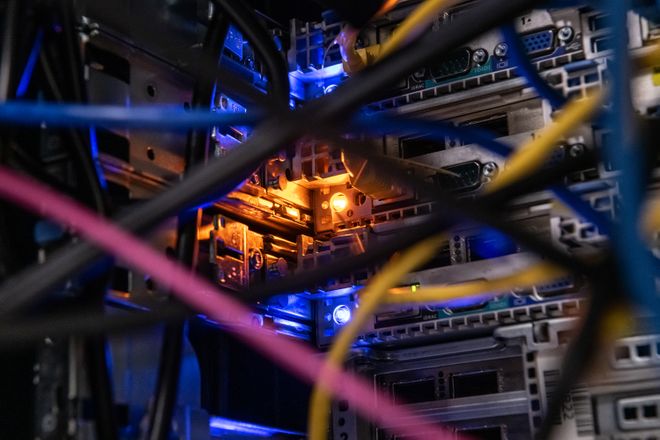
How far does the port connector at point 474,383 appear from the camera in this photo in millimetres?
977

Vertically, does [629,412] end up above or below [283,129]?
below

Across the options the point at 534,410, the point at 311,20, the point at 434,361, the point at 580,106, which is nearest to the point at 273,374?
the point at 434,361

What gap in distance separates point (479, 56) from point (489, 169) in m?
0.14

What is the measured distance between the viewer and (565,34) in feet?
3.18

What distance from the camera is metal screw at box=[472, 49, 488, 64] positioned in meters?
1.03

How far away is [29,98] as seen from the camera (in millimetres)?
806

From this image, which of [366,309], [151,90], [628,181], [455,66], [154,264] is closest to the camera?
[628,181]

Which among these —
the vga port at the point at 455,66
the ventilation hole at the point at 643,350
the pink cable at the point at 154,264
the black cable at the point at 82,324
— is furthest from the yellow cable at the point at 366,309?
the vga port at the point at 455,66

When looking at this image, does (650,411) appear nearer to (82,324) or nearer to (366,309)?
(366,309)

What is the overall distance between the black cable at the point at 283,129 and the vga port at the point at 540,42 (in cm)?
43

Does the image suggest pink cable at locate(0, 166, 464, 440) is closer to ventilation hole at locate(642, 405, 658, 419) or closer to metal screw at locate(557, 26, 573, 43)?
ventilation hole at locate(642, 405, 658, 419)

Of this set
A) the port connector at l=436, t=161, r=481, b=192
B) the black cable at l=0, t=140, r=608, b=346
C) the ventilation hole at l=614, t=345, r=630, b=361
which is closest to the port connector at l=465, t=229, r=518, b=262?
the port connector at l=436, t=161, r=481, b=192

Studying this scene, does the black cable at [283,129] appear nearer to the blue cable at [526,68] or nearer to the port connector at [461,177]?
the blue cable at [526,68]

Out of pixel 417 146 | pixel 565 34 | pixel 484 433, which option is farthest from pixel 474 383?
pixel 565 34
